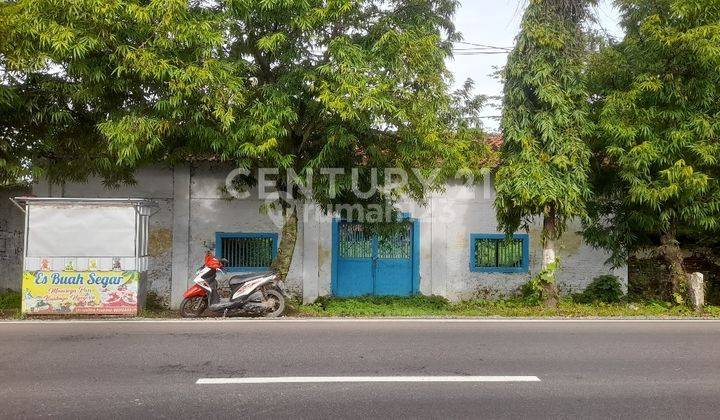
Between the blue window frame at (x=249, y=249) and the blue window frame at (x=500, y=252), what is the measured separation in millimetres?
5081

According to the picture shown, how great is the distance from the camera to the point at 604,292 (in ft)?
42.8

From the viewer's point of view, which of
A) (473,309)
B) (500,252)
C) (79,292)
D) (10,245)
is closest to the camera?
(79,292)

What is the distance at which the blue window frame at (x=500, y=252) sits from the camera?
1357 cm

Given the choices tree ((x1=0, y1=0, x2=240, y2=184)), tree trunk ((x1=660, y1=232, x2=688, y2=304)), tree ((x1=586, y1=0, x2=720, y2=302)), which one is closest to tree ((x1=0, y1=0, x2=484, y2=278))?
tree ((x1=0, y1=0, x2=240, y2=184))

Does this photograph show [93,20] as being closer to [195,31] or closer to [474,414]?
[195,31]

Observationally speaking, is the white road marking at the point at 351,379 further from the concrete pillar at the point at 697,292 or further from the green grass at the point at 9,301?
→ the green grass at the point at 9,301

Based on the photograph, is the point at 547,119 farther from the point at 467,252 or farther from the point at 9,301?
the point at 9,301

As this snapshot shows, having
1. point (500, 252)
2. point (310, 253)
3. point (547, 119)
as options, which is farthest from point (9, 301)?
point (547, 119)

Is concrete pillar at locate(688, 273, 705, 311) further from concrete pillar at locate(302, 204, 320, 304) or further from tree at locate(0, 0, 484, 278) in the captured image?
concrete pillar at locate(302, 204, 320, 304)

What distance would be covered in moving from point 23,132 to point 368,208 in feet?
22.2

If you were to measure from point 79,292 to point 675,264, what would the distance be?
39.2 feet

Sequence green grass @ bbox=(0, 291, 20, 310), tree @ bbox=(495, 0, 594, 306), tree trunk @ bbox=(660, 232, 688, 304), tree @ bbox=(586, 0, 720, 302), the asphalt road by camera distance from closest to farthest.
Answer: the asphalt road
tree @ bbox=(586, 0, 720, 302)
tree @ bbox=(495, 0, 594, 306)
tree trunk @ bbox=(660, 232, 688, 304)
green grass @ bbox=(0, 291, 20, 310)

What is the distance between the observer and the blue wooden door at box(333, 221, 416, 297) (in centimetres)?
1336

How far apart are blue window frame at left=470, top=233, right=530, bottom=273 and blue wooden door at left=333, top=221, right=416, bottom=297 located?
1.69 meters
